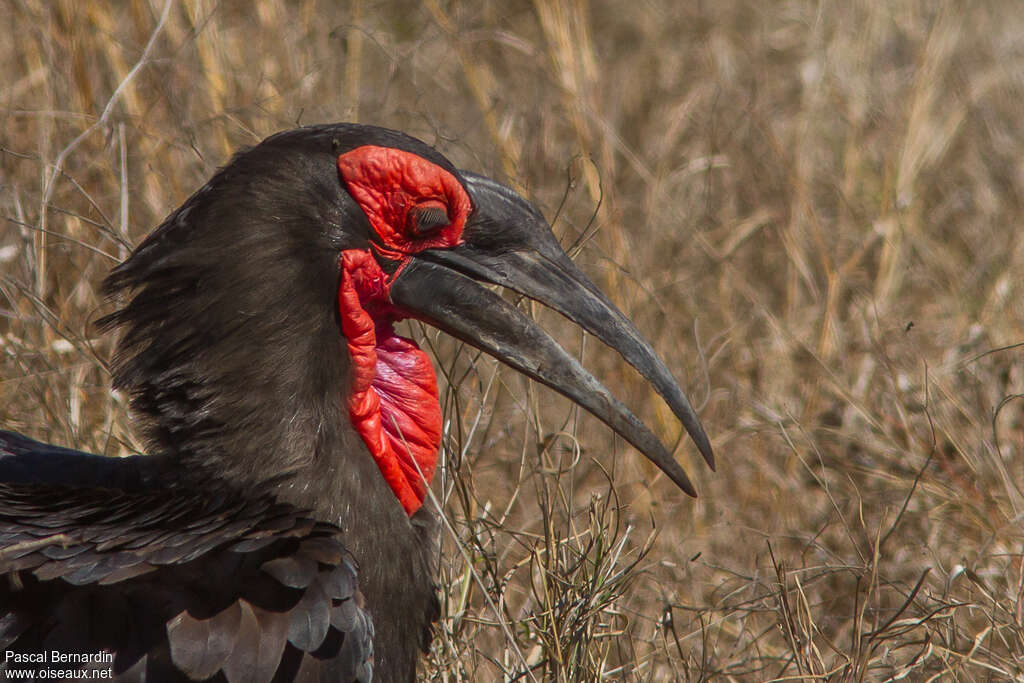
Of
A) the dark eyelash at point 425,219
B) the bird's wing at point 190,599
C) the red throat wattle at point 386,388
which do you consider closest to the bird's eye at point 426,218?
the dark eyelash at point 425,219

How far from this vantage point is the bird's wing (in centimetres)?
231

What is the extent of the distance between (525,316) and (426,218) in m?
0.27

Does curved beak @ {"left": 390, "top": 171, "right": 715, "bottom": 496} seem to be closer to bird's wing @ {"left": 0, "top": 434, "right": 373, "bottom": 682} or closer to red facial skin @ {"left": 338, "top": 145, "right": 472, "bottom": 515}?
red facial skin @ {"left": 338, "top": 145, "right": 472, "bottom": 515}

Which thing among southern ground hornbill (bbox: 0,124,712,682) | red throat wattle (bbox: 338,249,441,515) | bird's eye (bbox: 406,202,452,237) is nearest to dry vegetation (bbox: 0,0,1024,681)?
red throat wattle (bbox: 338,249,441,515)

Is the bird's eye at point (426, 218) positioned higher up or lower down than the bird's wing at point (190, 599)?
higher up

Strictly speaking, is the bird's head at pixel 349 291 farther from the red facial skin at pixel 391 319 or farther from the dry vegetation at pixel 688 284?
the dry vegetation at pixel 688 284

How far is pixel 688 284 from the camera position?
4883 mm

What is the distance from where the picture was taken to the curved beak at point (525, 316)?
2.63 metres

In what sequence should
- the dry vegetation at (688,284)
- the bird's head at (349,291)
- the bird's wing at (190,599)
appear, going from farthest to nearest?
the dry vegetation at (688,284) < the bird's head at (349,291) < the bird's wing at (190,599)

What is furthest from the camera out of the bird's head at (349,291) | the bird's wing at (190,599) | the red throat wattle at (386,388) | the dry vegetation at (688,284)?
the dry vegetation at (688,284)

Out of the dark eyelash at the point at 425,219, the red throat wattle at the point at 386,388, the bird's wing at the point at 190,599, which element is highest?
the dark eyelash at the point at 425,219

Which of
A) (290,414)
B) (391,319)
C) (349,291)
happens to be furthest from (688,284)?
(290,414)

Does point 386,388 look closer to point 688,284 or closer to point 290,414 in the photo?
point 290,414

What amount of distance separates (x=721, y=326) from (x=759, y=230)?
1.71 ft
